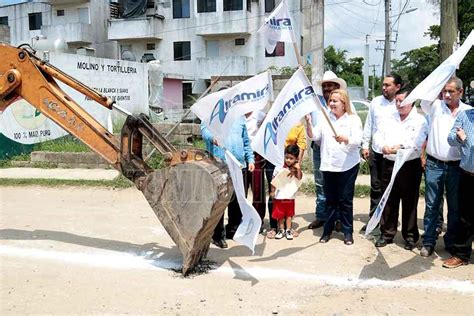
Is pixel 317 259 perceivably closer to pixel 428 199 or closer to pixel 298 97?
pixel 428 199

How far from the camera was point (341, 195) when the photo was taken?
5.98 meters

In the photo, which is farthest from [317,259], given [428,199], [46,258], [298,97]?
[46,258]

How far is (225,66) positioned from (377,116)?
25.8 meters

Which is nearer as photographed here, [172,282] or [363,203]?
[172,282]

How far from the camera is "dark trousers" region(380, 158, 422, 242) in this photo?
18.6 feet

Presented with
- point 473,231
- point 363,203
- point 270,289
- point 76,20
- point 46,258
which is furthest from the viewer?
point 76,20

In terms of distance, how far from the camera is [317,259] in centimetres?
545

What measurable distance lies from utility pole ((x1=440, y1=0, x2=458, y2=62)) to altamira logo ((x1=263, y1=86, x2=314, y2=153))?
3.46 meters

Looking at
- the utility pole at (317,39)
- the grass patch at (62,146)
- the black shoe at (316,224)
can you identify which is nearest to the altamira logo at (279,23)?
the black shoe at (316,224)

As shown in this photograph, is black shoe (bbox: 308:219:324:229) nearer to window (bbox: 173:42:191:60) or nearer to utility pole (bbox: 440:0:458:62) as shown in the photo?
utility pole (bbox: 440:0:458:62)

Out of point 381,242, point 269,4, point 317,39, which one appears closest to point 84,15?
point 269,4

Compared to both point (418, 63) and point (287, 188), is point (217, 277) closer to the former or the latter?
point (287, 188)

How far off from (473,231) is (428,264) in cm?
59

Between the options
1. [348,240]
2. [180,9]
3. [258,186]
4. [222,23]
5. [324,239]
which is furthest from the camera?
[180,9]
